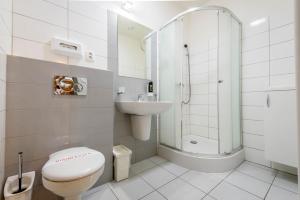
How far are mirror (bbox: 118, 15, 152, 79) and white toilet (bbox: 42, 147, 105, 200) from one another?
1.07 m

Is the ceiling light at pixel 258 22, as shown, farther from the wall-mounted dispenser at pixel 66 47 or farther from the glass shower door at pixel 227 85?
the wall-mounted dispenser at pixel 66 47

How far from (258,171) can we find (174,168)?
0.92 meters

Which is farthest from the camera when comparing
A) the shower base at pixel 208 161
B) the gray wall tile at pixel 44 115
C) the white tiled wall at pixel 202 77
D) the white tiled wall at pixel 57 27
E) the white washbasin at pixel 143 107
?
the white tiled wall at pixel 202 77

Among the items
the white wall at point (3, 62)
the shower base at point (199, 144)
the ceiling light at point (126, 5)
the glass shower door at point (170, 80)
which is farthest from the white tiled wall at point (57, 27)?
the shower base at point (199, 144)

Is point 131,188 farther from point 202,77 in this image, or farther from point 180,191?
point 202,77

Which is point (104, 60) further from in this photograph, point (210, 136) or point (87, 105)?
point (210, 136)

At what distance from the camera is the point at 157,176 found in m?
1.42

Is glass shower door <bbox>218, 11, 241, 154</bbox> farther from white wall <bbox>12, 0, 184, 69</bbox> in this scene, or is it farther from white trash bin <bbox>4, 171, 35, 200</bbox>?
white trash bin <bbox>4, 171, 35, 200</bbox>

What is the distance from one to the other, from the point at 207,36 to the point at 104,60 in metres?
1.76

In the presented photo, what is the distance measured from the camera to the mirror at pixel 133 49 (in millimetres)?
1670

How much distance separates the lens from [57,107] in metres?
1.09

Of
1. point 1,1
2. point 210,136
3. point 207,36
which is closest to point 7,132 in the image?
point 1,1

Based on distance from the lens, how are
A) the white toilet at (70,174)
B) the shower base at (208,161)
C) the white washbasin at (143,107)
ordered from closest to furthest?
the white toilet at (70,174), the white washbasin at (143,107), the shower base at (208,161)

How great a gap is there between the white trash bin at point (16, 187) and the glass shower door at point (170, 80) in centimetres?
141
